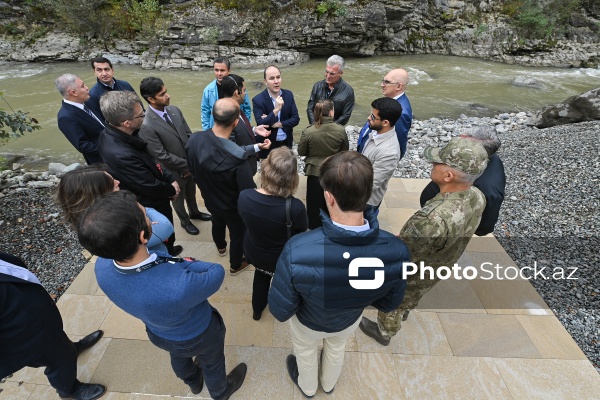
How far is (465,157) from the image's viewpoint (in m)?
1.80

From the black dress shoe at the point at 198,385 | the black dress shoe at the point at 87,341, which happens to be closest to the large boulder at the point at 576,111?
the black dress shoe at the point at 198,385

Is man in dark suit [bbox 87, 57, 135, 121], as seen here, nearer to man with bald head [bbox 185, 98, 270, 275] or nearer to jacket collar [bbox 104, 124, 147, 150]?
jacket collar [bbox 104, 124, 147, 150]

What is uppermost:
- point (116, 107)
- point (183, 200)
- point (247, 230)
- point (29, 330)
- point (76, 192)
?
point (116, 107)

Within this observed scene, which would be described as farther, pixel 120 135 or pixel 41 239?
pixel 41 239

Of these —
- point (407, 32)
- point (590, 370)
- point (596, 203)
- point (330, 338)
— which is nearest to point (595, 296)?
point (590, 370)

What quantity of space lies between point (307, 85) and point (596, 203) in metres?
11.7

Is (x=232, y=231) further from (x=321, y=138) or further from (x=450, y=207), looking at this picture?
(x=450, y=207)

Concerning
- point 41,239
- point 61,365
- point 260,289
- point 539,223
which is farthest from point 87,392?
point 539,223

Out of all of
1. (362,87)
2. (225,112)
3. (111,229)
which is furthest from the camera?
(362,87)

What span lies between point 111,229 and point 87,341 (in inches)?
73.0

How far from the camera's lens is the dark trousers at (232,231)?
115 inches

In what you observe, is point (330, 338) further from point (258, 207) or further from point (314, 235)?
point (258, 207)

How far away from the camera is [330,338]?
189cm

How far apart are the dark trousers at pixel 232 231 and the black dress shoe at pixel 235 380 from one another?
106cm
